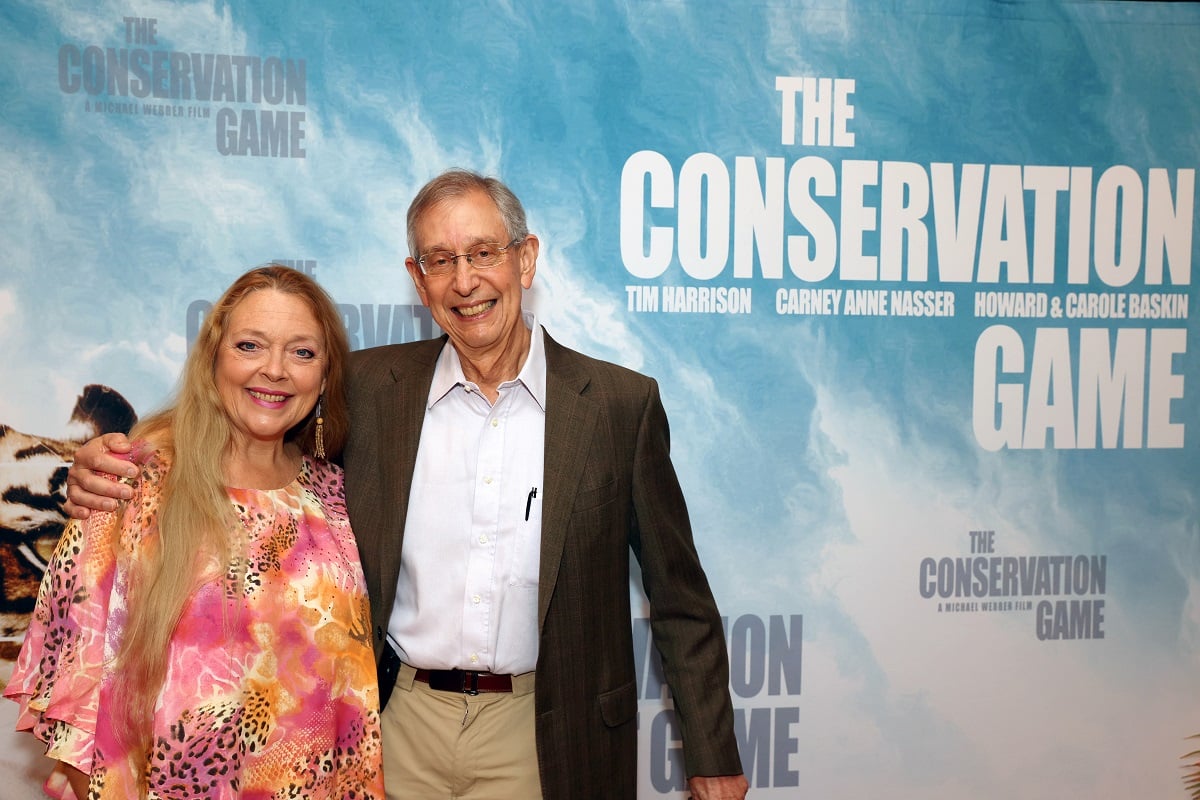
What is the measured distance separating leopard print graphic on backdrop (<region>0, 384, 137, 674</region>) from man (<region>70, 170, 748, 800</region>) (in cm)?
108

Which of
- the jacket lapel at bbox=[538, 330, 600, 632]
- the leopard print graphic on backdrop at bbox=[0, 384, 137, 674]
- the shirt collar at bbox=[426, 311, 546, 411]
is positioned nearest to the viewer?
the jacket lapel at bbox=[538, 330, 600, 632]

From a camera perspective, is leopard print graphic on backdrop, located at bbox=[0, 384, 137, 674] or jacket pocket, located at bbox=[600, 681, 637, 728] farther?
leopard print graphic on backdrop, located at bbox=[0, 384, 137, 674]

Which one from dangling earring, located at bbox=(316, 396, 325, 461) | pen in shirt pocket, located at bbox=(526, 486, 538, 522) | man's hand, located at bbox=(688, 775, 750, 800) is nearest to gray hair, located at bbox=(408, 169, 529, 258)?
dangling earring, located at bbox=(316, 396, 325, 461)

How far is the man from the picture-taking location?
1875 mm

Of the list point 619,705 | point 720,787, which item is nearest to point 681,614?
point 619,705

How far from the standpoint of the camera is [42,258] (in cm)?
260

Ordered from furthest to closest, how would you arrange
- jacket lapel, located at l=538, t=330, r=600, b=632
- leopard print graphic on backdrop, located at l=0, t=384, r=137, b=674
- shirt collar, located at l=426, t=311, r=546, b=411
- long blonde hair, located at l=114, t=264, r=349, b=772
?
leopard print graphic on backdrop, located at l=0, t=384, r=137, b=674, shirt collar, located at l=426, t=311, r=546, b=411, jacket lapel, located at l=538, t=330, r=600, b=632, long blonde hair, located at l=114, t=264, r=349, b=772

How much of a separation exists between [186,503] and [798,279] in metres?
1.87

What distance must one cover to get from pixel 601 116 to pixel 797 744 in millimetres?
1963

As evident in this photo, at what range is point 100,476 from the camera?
165 centimetres

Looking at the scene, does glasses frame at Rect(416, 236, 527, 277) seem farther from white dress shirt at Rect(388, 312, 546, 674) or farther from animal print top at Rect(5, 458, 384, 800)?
animal print top at Rect(5, 458, 384, 800)

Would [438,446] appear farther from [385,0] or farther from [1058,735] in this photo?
[1058,735]

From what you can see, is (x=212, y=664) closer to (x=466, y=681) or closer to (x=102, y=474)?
(x=102, y=474)

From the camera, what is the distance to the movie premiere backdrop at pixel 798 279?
2625mm
